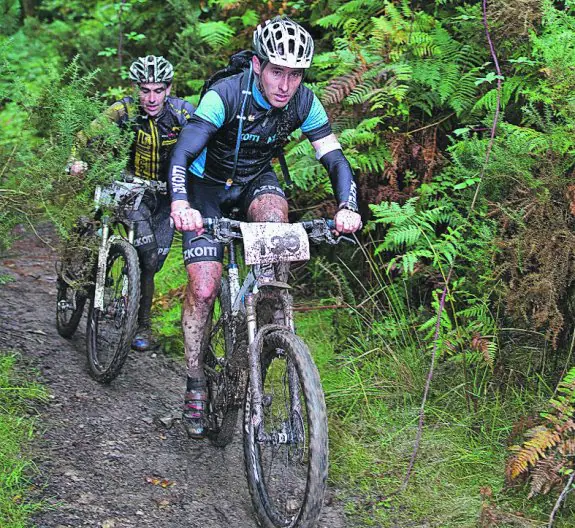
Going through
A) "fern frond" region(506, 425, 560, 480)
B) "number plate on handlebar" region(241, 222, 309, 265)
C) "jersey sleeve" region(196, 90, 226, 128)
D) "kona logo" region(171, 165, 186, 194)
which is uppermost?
"jersey sleeve" region(196, 90, 226, 128)

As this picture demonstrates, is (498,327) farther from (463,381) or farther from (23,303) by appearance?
(23,303)

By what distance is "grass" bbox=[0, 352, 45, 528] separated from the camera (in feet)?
12.7

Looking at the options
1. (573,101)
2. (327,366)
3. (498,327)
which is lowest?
(327,366)

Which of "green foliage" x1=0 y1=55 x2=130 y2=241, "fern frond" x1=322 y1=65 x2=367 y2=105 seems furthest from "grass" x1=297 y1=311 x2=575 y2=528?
"green foliage" x1=0 y1=55 x2=130 y2=241

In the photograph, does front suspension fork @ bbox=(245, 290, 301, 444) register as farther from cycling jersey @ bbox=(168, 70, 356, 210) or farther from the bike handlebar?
cycling jersey @ bbox=(168, 70, 356, 210)

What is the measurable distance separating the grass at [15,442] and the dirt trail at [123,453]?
3.9 inches

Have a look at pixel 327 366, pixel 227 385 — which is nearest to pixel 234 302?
pixel 227 385

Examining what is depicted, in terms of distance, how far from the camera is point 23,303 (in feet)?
23.4

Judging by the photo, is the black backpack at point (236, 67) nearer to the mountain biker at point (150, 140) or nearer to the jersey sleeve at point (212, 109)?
the jersey sleeve at point (212, 109)

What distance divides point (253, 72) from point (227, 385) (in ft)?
6.42

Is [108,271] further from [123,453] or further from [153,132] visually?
[123,453]

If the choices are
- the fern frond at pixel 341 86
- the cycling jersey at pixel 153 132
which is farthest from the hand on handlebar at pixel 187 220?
the fern frond at pixel 341 86

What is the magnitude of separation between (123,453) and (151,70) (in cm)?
311

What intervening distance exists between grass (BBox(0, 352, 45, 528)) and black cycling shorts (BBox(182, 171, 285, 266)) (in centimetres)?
153
